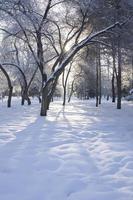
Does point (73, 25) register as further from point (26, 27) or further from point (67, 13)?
point (26, 27)

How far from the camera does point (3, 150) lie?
8.75 metres

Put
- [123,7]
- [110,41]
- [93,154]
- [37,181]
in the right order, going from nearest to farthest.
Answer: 1. [37,181]
2. [93,154]
3. [123,7]
4. [110,41]

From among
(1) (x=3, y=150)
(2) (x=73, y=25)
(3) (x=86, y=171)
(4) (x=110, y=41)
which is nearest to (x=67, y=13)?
(2) (x=73, y=25)

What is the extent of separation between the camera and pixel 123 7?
61.9ft

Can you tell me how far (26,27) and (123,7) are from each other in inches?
230

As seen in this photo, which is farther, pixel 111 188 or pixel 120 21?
pixel 120 21

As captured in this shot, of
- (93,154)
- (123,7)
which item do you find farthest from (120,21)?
(93,154)

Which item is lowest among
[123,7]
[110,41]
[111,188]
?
[111,188]

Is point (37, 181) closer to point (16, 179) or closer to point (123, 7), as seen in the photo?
point (16, 179)

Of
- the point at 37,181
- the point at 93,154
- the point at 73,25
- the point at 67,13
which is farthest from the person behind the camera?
the point at 73,25

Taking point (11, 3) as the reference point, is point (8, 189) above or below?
below

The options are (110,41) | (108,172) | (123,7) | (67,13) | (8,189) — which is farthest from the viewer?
(67,13)

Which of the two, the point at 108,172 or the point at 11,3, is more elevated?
the point at 11,3

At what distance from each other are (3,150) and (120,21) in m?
12.8
